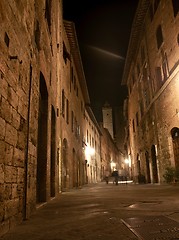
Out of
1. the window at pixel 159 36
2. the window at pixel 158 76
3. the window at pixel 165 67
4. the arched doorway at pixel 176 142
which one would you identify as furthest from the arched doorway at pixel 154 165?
the window at pixel 159 36

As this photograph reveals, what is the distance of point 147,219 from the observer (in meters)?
3.65

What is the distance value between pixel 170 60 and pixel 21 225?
39.2 ft

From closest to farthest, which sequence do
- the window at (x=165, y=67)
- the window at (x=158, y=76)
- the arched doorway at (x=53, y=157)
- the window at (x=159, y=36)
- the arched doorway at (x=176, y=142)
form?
1. the arched doorway at (x=53, y=157)
2. the arched doorway at (x=176, y=142)
3. the window at (x=165, y=67)
4. the window at (x=159, y=36)
5. the window at (x=158, y=76)

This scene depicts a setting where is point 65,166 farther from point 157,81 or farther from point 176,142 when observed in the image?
point 157,81

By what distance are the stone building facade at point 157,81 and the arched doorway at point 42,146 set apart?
7.56 meters

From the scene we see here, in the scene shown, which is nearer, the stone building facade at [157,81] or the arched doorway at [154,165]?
the stone building facade at [157,81]

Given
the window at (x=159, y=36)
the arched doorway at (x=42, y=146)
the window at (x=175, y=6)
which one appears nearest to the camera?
the arched doorway at (x=42, y=146)

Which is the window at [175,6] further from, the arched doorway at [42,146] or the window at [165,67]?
the arched doorway at [42,146]

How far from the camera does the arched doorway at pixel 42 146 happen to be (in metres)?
6.80

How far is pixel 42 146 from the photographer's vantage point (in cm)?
709

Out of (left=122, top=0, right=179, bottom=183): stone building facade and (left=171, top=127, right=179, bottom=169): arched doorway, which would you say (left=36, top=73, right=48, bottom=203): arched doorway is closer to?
(left=122, top=0, right=179, bottom=183): stone building facade

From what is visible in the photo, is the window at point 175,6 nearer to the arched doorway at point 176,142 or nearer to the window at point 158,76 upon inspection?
the window at point 158,76

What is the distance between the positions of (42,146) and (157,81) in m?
10.8

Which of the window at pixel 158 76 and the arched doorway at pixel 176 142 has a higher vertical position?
the window at pixel 158 76
